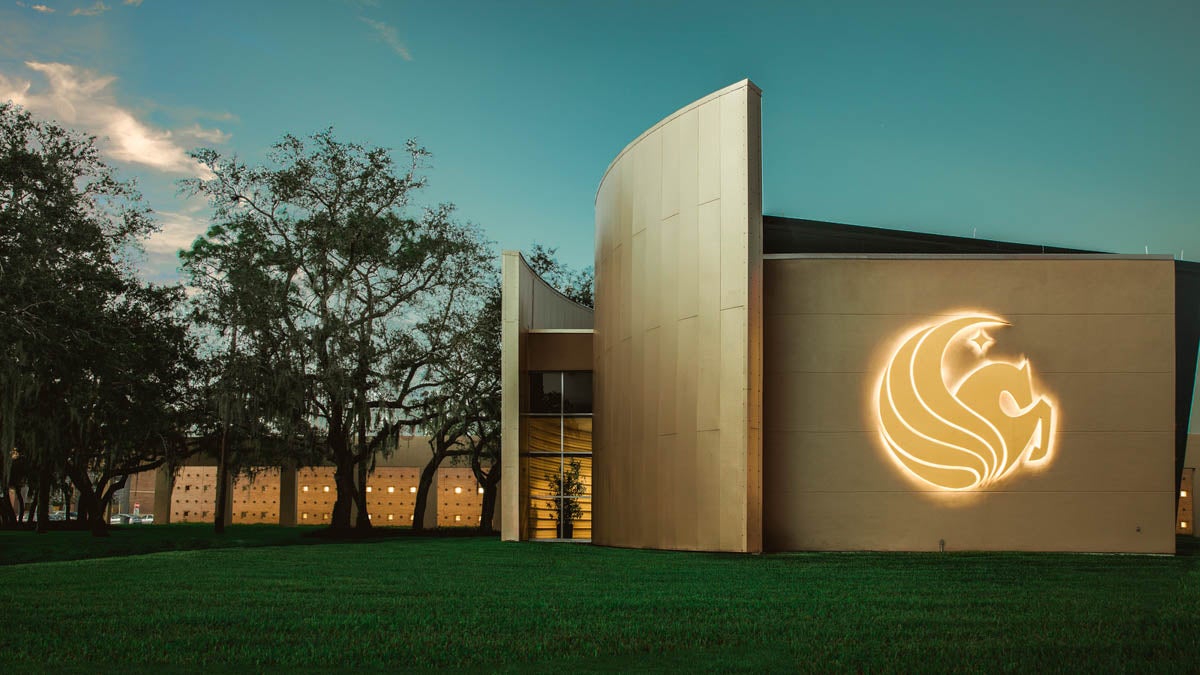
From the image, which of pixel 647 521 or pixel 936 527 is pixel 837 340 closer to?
pixel 936 527

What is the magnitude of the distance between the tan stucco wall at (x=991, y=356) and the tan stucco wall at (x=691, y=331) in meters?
1.46

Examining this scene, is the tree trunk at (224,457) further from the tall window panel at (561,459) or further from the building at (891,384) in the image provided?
the building at (891,384)

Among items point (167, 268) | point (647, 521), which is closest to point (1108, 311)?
point (647, 521)

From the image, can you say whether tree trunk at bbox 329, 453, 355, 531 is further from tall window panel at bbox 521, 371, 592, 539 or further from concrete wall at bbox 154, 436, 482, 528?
concrete wall at bbox 154, 436, 482, 528

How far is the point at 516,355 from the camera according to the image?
24.0m

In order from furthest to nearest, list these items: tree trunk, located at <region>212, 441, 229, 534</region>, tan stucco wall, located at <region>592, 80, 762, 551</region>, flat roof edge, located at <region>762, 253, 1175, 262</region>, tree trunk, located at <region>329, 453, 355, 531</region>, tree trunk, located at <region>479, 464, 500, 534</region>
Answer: tree trunk, located at <region>479, 464, 500, 534</region> → tree trunk, located at <region>329, 453, 355, 531</region> → tree trunk, located at <region>212, 441, 229, 534</region> → flat roof edge, located at <region>762, 253, 1175, 262</region> → tan stucco wall, located at <region>592, 80, 762, 551</region>

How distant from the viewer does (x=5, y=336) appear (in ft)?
62.1

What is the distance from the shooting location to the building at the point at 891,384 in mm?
17141

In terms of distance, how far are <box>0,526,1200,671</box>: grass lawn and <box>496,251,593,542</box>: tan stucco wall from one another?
10670 millimetres

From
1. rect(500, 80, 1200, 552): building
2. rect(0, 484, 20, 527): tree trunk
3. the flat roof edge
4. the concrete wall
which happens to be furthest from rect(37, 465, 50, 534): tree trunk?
the flat roof edge

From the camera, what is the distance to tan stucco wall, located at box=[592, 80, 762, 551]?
16.7 m

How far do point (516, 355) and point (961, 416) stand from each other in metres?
10.5

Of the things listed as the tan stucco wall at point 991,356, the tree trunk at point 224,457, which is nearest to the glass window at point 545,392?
the tan stucco wall at point 991,356

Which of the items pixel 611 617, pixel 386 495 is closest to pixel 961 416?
pixel 611 617
